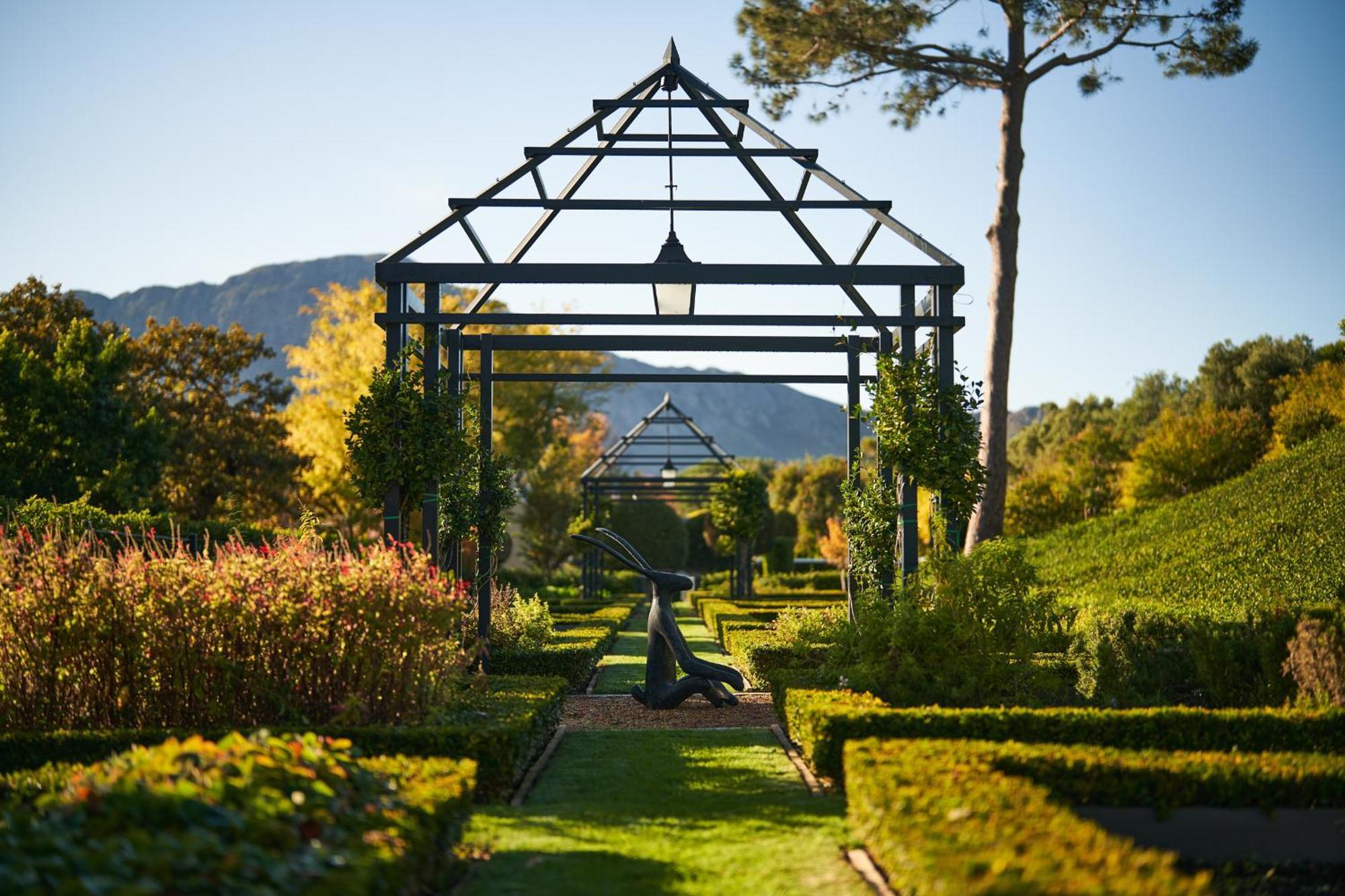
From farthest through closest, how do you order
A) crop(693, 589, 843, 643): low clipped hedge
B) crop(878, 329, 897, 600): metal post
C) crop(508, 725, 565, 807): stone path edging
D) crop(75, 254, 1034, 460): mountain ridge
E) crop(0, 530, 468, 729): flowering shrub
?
crop(75, 254, 1034, 460): mountain ridge < crop(693, 589, 843, 643): low clipped hedge < crop(878, 329, 897, 600): metal post < crop(0, 530, 468, 729): flowering shrub < crop(508, 725, 565, 807): stone path edging

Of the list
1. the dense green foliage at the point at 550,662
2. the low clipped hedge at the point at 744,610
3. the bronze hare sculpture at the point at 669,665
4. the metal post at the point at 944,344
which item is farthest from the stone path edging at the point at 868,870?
the low clipped hedge at the point at 744,610

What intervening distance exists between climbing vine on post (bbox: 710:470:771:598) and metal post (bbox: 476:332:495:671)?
1166 cm

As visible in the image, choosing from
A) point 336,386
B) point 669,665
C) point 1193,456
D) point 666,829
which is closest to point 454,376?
point 669,665

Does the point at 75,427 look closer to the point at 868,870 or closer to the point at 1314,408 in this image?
the point at 868,870

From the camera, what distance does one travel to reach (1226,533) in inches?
525

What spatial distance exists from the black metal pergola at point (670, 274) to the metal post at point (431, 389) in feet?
0.04

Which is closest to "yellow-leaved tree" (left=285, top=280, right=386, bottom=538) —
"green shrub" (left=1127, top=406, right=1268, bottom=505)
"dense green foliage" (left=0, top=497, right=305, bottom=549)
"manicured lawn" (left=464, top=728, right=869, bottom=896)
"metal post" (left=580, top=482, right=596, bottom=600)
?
"metal post" (left=580, top=482, right=596, bottom=600)

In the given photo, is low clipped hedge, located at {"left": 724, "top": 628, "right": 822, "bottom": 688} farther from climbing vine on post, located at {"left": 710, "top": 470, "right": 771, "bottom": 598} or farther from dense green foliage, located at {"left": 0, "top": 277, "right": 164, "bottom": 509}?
dense green foliage, located at {"left": 0, "top": 277, "right": 164, "bottom": 509}

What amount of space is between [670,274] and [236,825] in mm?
6268

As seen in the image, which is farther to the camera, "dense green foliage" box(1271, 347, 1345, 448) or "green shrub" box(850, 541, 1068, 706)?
"dense green foliage" box(1271, 347, 1345, 448)

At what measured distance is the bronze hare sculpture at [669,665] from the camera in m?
9.03

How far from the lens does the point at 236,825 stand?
10.8ft

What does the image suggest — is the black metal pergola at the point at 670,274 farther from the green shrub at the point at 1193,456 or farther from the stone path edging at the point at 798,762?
the green shrub at the point at 1193,456

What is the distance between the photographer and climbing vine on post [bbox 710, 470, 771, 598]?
22938mm
